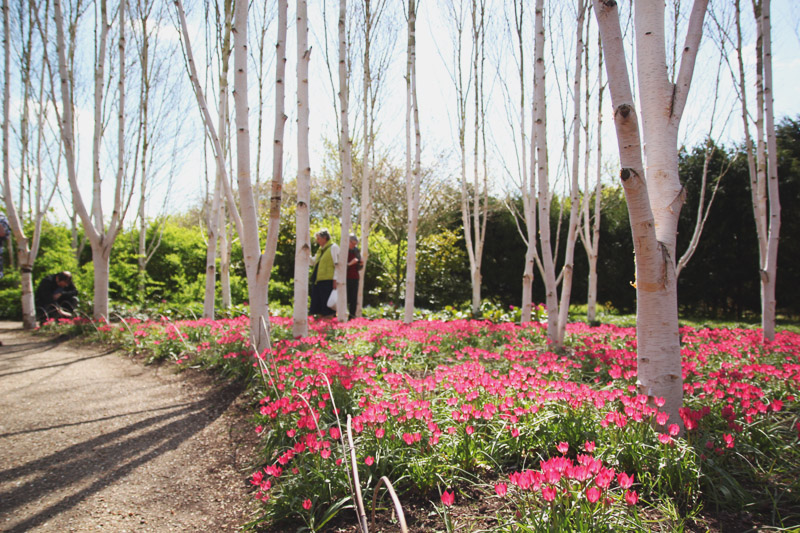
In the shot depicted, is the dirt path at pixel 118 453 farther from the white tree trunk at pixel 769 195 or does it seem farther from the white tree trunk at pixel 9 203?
the white tree trunk at pixel 769 195

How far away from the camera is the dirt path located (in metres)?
1.85

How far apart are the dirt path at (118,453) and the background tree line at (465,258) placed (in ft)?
15.7

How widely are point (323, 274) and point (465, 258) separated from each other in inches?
283

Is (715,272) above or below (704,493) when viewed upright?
above

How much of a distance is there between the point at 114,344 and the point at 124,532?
15.3 ft

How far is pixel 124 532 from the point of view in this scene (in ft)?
5.65

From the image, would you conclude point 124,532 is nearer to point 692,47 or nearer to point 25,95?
point 692,47

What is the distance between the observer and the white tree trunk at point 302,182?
450cm

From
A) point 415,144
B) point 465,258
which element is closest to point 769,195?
point 415,144

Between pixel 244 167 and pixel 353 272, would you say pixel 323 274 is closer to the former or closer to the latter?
pixel 353 272

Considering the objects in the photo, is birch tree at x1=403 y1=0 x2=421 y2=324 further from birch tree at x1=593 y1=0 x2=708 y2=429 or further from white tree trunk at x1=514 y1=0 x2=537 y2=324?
birch tree at x1=593 y1=0 x2=708 y2=429

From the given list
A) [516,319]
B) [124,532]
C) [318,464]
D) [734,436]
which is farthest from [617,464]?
[516,319]

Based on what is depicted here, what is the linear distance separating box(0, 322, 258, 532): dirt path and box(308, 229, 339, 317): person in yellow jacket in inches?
130

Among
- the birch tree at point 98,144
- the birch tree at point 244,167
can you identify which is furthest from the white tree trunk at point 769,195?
the birch tree at point 98,144
